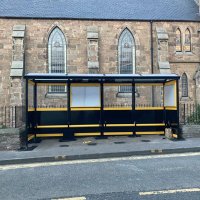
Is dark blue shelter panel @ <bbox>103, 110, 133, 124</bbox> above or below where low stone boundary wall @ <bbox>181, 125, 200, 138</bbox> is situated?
above

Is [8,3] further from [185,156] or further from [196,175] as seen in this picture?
[196,175]

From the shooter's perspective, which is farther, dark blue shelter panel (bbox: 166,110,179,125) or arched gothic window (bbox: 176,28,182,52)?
arched gothic window (bbox: 176,28,182,52)

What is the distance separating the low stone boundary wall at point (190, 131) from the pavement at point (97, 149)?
12.1 inches

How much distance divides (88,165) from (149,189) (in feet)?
9.09

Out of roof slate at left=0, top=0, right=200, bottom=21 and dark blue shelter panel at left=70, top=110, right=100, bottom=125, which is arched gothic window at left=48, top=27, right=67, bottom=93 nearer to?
roof slate at left=0, top=0, right=200, bottom=21

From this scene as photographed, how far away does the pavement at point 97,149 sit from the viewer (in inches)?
354

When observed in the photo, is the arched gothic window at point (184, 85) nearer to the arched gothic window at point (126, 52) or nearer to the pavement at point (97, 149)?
the arched gothic window at point (126, 52)

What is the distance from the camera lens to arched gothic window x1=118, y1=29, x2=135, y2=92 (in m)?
20.6

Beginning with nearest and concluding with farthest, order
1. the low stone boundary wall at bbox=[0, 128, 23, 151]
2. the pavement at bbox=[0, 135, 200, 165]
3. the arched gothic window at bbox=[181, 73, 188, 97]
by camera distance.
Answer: the pavement at bbox=[0, 135, 200, 165]
the low stone boundary wall at bbox=[0, 128, 23, 151]
the arched gothic window at bbox=[181, 73, 188, 97]

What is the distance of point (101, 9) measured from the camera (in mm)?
21562

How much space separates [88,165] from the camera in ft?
26.4

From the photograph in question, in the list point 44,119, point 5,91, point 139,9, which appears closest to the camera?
point 44,119

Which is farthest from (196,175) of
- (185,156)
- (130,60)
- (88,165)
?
(130,60)

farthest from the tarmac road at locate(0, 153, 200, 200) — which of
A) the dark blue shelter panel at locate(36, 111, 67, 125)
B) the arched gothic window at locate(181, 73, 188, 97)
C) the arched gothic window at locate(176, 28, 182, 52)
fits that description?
the arched gothic window at locate(176, 28, 182, 52)
